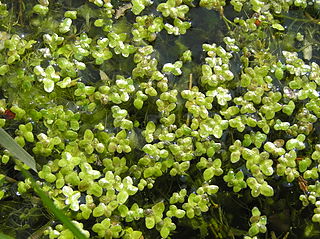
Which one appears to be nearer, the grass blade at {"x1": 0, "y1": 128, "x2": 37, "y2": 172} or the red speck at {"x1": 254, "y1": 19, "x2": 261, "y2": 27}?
the grass blade at {"x1": 0, "y1": 128, "x2": 37, "y2": 172}

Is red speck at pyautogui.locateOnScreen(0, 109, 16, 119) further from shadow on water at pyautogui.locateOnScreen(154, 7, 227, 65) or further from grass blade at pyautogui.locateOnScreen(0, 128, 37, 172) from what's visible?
shadow on water at pyautogui.locateOnScreen(154, 7, 227, 65)

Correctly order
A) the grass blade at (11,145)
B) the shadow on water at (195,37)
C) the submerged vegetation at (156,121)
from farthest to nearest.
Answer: the shadow on water at (195,37)
the submerged vegetation at (156,121)
the grass blade at (11,145)

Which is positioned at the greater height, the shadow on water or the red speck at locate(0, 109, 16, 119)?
the shadow on water

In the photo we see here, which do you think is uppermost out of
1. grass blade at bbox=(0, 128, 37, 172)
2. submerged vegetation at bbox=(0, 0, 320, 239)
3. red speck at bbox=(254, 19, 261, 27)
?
grass blade at bbox=(0, 128, 37, 172)

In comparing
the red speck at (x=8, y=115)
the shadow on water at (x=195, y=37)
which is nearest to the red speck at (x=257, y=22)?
the shadow on water at (x=195, y=37)

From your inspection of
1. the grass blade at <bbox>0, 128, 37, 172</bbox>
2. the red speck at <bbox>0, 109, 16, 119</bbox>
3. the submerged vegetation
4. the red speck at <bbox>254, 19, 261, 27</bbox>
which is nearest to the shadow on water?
the submerged vegetation

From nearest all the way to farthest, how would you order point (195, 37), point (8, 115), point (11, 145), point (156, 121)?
point (11, 145) < point (8, 115) < point (156, 121) < point (195, 37)

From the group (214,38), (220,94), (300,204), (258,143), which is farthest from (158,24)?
(300,204)

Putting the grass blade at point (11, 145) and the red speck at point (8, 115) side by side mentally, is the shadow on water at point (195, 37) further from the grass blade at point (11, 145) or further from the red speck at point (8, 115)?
the grass blade at point (11, 145)

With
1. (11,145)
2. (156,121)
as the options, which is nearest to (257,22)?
(156,121)

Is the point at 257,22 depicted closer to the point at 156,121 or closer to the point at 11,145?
the point at 156,121
